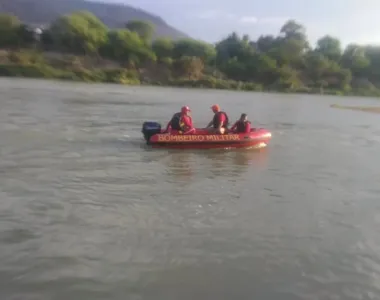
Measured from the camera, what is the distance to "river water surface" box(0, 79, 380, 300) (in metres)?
6.87

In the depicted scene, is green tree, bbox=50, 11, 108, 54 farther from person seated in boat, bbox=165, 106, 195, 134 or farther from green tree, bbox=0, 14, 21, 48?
person seated in boat, bbox=165, 106, 195, 134

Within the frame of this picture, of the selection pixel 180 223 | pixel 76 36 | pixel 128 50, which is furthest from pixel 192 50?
pixel 180 223

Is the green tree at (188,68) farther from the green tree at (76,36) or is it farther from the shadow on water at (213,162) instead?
the shadow on water at (213,162)

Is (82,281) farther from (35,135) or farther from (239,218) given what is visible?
(35,135)

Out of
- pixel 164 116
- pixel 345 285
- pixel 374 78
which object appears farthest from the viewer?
pixel 374 78

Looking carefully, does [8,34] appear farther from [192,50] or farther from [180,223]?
[180,223]

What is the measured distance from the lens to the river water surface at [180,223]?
6.87 m

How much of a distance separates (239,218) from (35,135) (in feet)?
32.8

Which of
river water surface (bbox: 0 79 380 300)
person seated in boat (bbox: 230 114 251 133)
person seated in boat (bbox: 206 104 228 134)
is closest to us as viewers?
river water surface (bbox: 0 79 380 300)

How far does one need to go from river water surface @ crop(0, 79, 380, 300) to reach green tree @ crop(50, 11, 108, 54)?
223 ft

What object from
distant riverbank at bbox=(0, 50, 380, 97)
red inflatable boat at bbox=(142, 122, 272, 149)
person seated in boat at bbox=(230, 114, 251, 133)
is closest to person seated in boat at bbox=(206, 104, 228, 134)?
red inflatable boat at bbox=(142, 122, 272, 149)

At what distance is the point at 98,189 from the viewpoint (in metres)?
10.9

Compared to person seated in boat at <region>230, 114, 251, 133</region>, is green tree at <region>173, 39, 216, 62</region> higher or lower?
higher

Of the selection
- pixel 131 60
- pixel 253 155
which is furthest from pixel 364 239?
pixel 131 60
